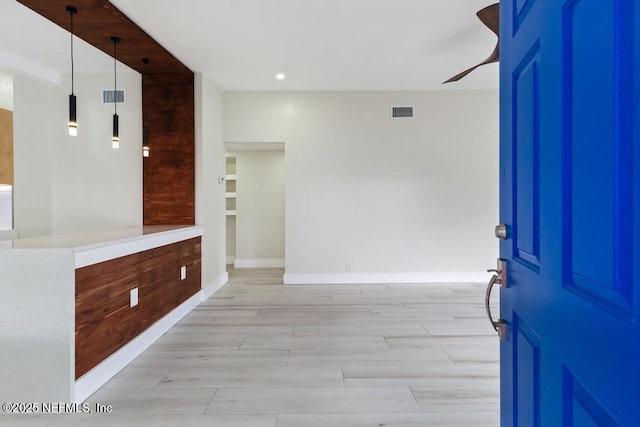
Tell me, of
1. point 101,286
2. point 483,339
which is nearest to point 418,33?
point 483,339

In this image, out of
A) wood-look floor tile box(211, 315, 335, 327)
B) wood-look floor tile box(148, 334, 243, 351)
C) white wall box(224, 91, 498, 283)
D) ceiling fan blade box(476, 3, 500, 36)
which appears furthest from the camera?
white wall box(224, 91, 498, 283)

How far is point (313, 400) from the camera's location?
7.22 ft

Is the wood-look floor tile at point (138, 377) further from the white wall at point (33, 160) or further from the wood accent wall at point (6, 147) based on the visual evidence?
the wood accent wall at point (6, 147)

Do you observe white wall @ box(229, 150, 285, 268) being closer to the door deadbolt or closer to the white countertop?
the white countertop

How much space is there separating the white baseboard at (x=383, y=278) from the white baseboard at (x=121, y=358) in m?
1.89

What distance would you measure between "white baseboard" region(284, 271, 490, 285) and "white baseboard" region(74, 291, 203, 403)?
1.89 metres

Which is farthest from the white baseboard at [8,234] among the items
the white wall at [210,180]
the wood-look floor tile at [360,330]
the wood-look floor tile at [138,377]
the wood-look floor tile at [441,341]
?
the wood-look floor tile at [441,341]

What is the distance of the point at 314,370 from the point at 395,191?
3283 mm

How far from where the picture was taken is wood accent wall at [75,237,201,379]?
2207mm

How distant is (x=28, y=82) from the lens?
4352 millimetres

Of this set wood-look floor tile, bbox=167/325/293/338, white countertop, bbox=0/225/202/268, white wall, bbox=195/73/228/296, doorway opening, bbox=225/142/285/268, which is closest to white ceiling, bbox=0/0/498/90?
white wall, bbox=195/73/228/296

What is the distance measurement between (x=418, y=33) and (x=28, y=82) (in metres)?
4.60

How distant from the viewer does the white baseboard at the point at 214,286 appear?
4.47 meters

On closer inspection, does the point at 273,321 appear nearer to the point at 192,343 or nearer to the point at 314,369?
the point at 192,343
